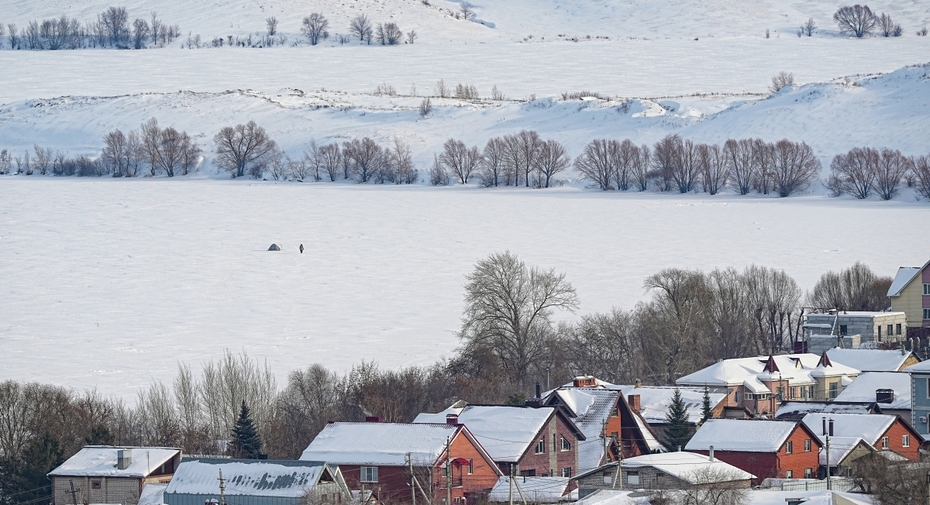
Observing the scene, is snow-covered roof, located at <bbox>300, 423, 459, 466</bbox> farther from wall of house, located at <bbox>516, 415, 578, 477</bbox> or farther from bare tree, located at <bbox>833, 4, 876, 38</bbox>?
bare tree, located at <bbox>833, 4, 876, 38</bbox>

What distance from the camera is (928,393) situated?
3631 centimetres

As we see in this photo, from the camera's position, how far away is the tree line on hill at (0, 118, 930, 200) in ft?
327

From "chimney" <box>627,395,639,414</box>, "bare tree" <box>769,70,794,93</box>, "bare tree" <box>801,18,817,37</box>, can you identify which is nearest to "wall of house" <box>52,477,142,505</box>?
"chimney" <box>627,395,639,414</box>

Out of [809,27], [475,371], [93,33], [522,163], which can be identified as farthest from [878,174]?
[93,33]

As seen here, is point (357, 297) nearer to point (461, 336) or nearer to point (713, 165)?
point (461, 336)

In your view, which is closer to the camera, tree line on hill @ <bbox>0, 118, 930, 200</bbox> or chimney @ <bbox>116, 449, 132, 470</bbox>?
chimney @ <bbox>116, 449, 132, 470</bbox>

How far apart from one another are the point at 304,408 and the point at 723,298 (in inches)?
748

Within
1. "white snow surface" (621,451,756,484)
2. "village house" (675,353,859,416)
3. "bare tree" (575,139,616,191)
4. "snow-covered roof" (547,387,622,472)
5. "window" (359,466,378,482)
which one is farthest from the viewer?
"bare tree" (575,139,616,191)

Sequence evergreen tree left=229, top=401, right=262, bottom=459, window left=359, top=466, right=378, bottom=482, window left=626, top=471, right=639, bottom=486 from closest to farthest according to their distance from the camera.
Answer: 1. window left=626, top=471, right=639, bottom=486
2. window left=359, top=466, right=378, bottom=482
3. evergreen tree left=229, top=401, right=262, bottom=459

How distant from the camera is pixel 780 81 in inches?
5148

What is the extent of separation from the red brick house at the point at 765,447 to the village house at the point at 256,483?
25.8 ft

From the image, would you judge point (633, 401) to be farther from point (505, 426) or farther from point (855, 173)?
point (855, 173)

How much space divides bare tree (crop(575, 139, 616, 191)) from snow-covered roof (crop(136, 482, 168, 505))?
255 ft

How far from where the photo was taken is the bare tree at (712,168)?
103 m
